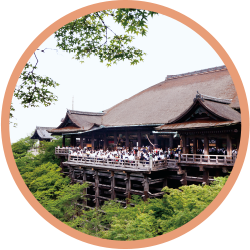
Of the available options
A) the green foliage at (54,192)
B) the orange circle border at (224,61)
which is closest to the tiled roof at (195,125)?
the orange circle border at (224,61)

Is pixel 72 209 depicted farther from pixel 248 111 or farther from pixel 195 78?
pixel 195 78

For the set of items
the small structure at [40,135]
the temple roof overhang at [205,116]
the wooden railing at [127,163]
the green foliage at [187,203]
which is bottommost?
the green foliage at [187,203]

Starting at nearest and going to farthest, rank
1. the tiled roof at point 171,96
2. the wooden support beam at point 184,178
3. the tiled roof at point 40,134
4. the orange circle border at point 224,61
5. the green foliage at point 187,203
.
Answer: the orange circle border at point 224,61, the green foliage at point 187,203, the wooden support beam at point 184,178, the tiled roof at point 171,96, the tiled roof at point 40,134

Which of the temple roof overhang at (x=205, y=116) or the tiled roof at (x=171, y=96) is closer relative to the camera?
the temple roof overhang at (x=205, y=116)

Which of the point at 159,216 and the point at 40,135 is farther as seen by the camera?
the point at 40,135

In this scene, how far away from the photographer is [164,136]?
21.3 meters

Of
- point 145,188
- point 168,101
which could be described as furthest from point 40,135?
point 145,188

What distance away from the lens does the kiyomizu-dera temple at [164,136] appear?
1596 centimetres

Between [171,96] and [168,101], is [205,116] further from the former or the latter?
[171,96]

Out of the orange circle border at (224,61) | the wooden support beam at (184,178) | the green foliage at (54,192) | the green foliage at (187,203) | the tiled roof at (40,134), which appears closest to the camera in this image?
the orange circle border at (224,61)

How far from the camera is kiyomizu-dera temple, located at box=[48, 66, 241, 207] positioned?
15963mm

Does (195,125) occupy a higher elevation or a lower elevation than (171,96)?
lower

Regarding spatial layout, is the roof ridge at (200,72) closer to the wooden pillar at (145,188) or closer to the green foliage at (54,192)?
the wooden pillar at (145,188)

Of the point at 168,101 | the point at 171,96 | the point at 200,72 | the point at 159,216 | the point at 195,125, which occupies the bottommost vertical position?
Result: the point at 159,216
